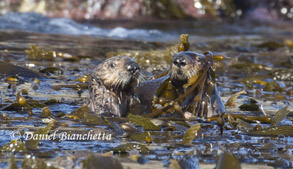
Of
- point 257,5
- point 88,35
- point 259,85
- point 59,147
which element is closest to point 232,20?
point 257,5

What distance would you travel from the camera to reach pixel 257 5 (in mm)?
19984

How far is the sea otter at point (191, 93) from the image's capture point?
475 centimetres

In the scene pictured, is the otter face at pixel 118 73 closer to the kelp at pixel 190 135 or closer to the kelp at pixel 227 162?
the kelp at pixel 190 135

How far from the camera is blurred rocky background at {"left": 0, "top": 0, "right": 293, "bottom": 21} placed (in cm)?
1642

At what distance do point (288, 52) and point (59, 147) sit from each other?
7.94m

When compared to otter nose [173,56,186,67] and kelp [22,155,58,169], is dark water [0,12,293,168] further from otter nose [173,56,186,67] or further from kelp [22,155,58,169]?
otter nose [173,56,186,67]

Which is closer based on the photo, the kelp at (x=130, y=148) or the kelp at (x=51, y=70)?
the kelp at (x=130, y=148)

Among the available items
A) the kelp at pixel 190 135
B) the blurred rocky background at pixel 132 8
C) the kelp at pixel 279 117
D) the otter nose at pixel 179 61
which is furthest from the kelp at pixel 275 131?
the blurred rocky background at pixel 132 8

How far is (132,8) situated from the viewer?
1741cm

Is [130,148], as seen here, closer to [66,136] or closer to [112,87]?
[66,136]

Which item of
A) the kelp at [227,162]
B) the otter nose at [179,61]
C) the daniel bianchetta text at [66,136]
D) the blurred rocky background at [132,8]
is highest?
the blurred rocky background at [132,8]

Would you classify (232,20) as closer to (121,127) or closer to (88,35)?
(88,35)

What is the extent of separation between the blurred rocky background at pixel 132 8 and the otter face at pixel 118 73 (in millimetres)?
11789

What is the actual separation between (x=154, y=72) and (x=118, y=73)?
2855 millimetres
